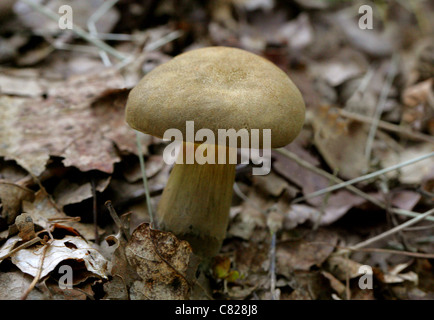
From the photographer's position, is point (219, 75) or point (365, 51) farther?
point (365, 51)

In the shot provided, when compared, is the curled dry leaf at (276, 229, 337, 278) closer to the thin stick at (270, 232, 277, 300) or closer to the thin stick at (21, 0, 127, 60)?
the thin stick at (270, 232, 277, 300)

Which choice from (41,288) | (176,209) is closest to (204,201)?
(176,209)

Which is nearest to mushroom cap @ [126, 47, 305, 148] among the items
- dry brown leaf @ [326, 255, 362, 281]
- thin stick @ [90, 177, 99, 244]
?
thin stick @ [90, 177, 99, 244]

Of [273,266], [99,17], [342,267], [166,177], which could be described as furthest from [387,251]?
[99,17]

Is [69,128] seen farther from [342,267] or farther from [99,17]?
[342,267]

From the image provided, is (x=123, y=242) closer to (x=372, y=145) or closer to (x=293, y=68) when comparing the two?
(x=372, y=145)

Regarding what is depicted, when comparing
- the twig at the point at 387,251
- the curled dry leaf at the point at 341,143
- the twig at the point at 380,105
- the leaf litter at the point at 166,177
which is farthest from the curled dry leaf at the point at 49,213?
the twig at the point at 380,105

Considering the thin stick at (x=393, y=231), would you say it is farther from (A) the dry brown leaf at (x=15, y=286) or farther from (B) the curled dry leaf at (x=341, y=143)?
(A) the dry brown leaf at (x=15, y=286)
